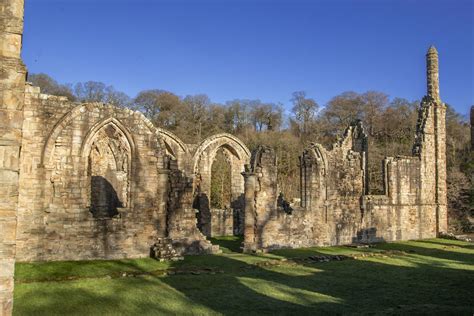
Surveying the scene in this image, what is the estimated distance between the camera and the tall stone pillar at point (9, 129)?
4.61m

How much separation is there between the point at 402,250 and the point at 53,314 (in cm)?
1216

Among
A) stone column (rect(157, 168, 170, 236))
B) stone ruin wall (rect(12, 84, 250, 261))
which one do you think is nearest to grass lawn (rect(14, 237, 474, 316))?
stone ruin wall (rect(12, 84, 250, 261))

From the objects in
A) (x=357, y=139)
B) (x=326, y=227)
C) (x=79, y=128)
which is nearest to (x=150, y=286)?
(x=79, y=128)

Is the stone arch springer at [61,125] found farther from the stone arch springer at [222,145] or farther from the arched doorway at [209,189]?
the arched doorway at [209,189]

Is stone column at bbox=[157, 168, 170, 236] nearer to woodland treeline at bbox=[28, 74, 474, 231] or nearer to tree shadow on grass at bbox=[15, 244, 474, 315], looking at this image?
tree shadow on grass at bbox=[15, 244, 474, 315]

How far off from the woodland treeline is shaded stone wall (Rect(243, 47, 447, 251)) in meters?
9.71

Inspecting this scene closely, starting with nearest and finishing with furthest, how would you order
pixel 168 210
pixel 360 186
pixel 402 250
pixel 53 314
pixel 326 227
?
1. pixel 53 314
2. pixel 168 210
3. pixel 402 250
4. pixel 326 227
5. pixel 360 186

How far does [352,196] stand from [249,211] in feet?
17.5

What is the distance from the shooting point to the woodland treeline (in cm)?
3522

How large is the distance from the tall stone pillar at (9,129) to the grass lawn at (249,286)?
2.63 m

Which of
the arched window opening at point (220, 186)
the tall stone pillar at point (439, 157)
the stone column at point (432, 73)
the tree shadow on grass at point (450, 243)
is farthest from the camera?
the arched window opening at point (220, 186)

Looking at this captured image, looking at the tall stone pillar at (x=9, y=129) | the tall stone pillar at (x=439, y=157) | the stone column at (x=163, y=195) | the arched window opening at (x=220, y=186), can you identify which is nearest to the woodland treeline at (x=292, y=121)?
the arched window opening at (x=220, y=186)

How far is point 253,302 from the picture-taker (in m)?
7.55

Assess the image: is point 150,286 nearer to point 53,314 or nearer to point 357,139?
point 53,314
